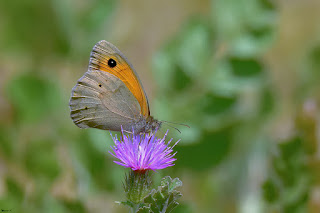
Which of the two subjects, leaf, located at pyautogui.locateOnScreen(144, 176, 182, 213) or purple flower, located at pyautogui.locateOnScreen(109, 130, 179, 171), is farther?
purple flower, located at pyautogui.locateOnScreen(109, 130, 179, 171)

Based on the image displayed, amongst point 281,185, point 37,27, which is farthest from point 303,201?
point 37,27

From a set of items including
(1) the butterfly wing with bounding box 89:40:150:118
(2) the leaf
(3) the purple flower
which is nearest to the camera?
(2) the leaf

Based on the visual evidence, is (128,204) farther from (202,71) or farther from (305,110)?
(202,71)

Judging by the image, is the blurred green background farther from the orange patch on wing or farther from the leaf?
the leaf

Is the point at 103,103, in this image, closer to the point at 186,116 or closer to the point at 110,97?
the point at 110,97

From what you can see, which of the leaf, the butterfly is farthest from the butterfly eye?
the leaf

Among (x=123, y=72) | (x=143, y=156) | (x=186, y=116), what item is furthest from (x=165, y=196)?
(x=186, y=116)

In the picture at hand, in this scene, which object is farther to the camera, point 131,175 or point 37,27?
point 37,27

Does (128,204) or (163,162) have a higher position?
(163,162)
